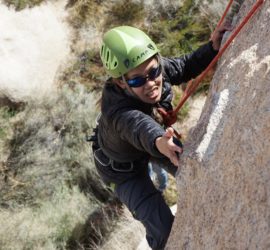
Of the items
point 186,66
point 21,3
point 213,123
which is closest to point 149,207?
point 186,66

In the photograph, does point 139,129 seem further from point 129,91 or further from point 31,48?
point 31,48

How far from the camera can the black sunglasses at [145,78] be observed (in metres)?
2.41

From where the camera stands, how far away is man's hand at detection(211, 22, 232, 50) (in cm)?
249

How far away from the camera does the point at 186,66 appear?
2.84m

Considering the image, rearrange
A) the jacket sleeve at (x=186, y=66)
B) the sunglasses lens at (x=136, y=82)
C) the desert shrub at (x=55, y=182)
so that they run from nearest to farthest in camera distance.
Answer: the sunglasses lens at (x=136, y=82)
the jacket sleeve at (x=186, y=66)
the desert shrub at (x=55, y=182)

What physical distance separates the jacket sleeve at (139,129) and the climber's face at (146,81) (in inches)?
5.7

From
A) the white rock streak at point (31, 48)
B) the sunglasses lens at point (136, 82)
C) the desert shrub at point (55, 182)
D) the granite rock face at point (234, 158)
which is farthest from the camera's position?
the white rock streak at point (31, 48)

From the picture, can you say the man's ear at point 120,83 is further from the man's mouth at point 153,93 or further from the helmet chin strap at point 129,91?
the man's mouth at point 153,93

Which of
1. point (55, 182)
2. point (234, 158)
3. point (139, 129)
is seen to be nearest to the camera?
point (234, 158)

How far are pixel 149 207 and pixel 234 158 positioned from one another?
107cm

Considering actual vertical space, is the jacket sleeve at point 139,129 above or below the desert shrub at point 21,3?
above

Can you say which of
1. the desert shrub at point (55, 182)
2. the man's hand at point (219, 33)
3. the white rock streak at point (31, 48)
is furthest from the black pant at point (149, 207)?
the white rock streak at point (31, 48)

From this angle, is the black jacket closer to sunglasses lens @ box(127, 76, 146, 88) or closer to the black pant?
sunglasses lens @ box(127, 76, 146, 88)

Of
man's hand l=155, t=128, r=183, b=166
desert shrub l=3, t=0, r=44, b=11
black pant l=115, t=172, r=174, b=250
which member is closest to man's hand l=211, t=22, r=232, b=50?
man's hand l=155, t=128, r=183, b=166
